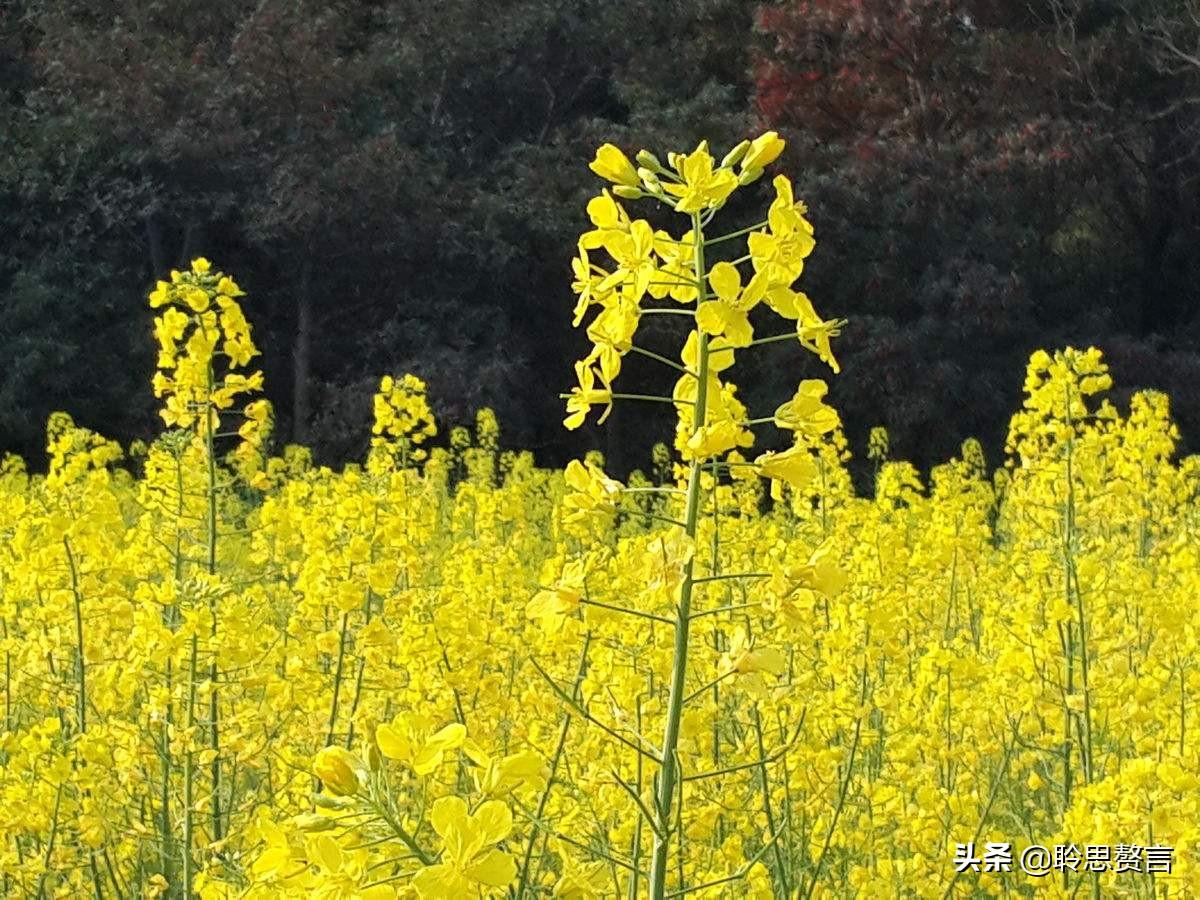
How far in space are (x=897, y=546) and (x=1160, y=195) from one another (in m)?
9.60

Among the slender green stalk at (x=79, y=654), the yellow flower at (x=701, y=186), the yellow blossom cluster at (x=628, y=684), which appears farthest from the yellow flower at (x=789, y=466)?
the slender green stalk at (x=79, y=654)

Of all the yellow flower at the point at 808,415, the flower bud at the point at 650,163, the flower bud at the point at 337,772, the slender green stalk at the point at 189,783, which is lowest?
the slender green stalk at the point at 189,783

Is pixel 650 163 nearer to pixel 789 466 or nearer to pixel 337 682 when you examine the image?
pixel 789 466

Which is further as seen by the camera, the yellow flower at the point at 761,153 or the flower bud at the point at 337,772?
the yellow flower at the point at 761,153

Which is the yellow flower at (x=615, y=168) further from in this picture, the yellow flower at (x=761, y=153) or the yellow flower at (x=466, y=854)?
the yellow flower at (x=466, y=854)

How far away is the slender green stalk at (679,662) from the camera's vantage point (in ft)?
5.18

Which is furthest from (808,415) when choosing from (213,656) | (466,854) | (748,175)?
(213,656)

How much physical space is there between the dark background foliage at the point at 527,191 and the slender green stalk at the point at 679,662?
10091 millimetres

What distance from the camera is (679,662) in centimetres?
163

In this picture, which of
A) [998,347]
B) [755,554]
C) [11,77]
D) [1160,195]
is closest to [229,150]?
[11,77]

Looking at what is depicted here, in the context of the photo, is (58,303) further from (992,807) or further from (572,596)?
(572,596)

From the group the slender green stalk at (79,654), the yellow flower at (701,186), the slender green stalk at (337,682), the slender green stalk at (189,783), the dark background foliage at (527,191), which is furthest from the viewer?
the dark background foliage at (527,191)

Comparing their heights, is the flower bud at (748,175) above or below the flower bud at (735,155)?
below

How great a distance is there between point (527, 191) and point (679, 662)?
11.4 m
